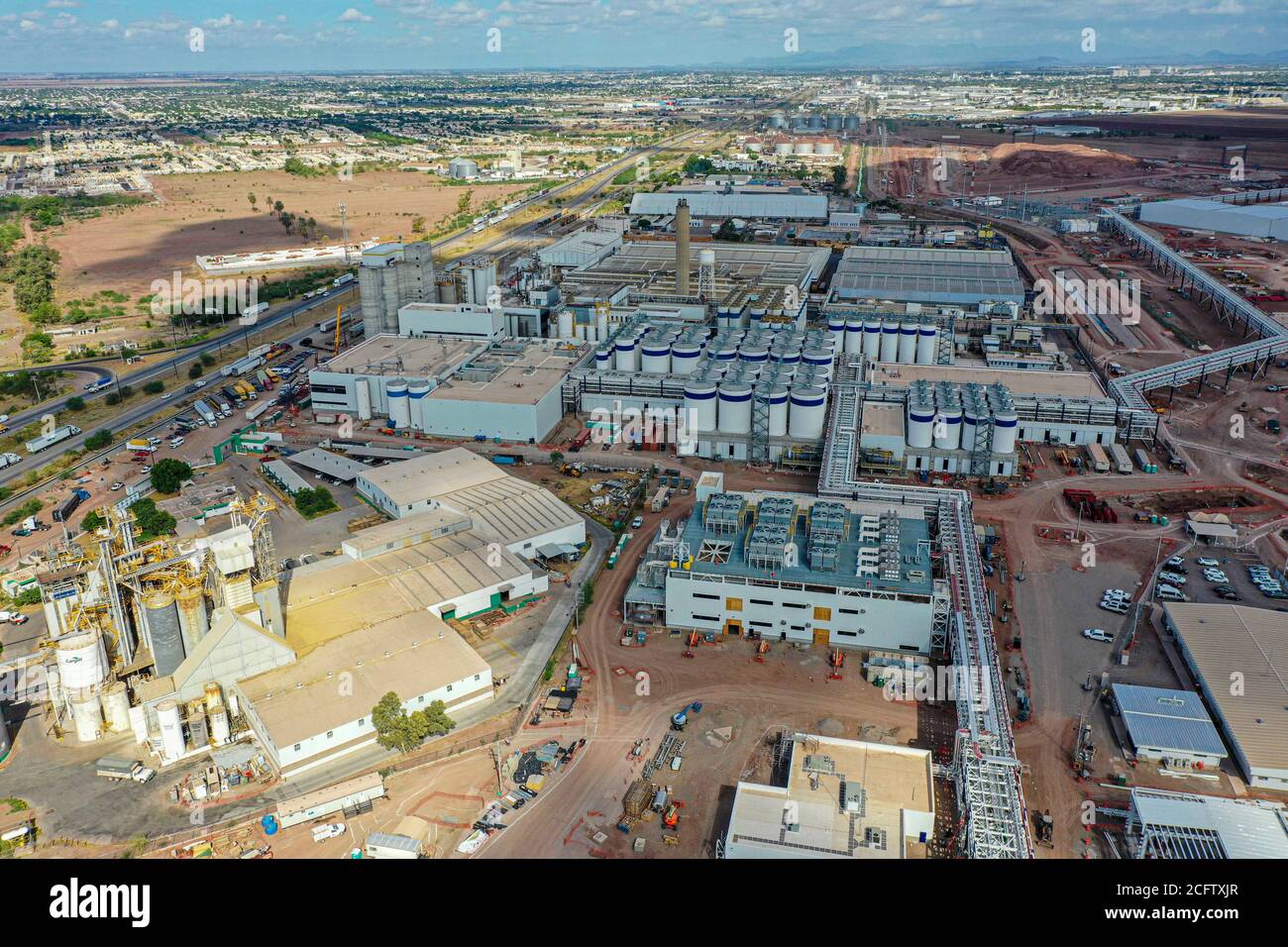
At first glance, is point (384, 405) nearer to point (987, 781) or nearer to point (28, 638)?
point (28, 638)

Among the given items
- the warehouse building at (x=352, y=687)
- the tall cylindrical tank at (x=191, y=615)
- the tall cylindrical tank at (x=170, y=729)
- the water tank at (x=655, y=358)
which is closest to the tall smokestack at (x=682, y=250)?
the water tank at (x=655, y=358)

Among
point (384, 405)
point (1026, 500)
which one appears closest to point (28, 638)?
point (384, 405)

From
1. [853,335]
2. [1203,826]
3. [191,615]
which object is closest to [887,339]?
[853,335]

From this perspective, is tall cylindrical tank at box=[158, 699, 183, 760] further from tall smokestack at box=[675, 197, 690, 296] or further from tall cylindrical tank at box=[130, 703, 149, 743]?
tall smokestack at box=[675, 197, 690, 296]

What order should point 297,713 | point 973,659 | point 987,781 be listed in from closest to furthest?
point 987,781
point 297,713
point 973,659

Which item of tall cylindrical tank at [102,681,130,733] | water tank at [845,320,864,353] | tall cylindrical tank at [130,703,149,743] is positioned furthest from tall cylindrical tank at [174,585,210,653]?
water tank at [845,320,864,353]

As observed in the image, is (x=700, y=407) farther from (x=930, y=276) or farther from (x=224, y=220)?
(x=224, y=220)
